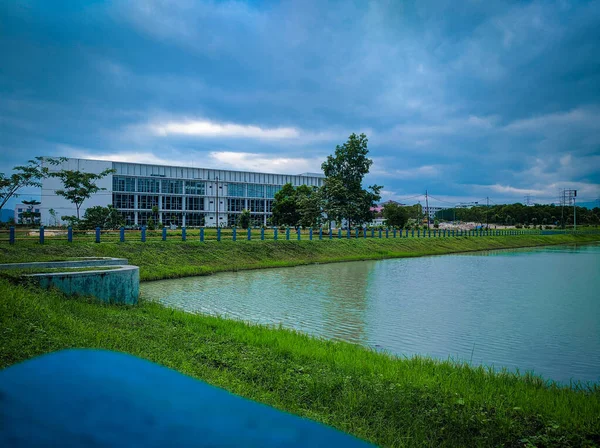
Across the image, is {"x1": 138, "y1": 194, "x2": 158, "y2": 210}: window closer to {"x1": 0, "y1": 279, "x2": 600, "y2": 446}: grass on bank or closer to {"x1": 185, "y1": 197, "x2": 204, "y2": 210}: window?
{"x1": 185, "y1": 197, "x2": 204, "y2": 210}: window

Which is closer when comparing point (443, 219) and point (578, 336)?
point (578, 336)

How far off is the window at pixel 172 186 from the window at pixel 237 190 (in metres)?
8.73

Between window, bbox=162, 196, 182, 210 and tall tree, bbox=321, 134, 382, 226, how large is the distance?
3723 cm

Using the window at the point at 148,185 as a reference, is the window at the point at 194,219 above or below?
below

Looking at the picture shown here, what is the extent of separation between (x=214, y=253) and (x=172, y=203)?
171 ft

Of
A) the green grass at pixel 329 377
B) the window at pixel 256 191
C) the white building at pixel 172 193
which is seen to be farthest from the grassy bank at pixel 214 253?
the window at pixel 256 191

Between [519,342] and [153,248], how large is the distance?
16.1m

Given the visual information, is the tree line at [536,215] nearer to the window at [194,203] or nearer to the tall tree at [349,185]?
the window at [194,203]

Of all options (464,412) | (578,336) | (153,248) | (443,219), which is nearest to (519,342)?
(578,336)

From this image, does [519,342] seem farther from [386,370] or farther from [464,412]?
[464,412]

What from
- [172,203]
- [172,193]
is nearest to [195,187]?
[172,193]

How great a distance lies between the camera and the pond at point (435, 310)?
26.6ft

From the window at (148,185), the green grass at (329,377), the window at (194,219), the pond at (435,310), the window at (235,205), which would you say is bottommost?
the pond at (435,310)

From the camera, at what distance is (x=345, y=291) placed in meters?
15.5
